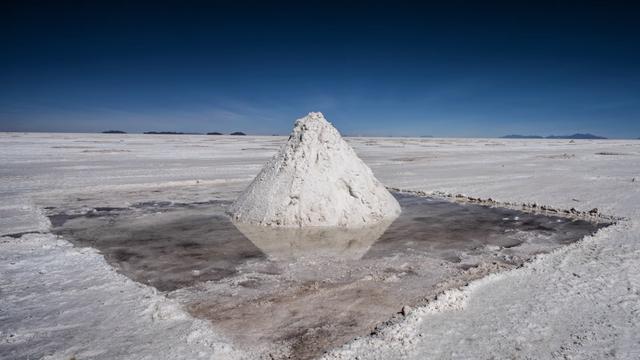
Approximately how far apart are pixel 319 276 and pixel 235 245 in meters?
1.63

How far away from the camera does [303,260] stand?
5270 mm

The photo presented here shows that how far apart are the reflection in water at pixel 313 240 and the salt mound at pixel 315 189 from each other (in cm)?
24

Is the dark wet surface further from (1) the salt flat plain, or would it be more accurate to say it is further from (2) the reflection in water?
(1) the salt flat plain

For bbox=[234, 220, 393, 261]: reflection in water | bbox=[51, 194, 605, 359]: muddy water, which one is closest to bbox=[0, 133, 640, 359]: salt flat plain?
bbox=[51, 194, 605, 359]: muddy water

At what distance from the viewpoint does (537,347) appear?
317 centimetres

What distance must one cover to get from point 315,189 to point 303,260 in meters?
2.25

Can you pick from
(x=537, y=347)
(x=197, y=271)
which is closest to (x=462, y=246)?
(x=537, y=347)

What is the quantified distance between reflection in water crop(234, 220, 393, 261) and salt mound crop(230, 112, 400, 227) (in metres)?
0.24

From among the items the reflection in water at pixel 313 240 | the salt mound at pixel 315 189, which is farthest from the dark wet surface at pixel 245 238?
the salt mound at pixel 315 189

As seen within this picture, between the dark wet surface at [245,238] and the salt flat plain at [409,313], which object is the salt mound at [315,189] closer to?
the dark wet surface at [245,238]

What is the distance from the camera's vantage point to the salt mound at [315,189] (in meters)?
7.14

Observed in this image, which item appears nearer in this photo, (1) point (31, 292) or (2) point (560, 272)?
(1) point (31, 292)

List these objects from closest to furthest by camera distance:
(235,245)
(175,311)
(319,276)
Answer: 1. (175,311)
2. (319,276)
3. (235,245)

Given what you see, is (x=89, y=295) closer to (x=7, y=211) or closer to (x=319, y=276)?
(x=319, y=276)
